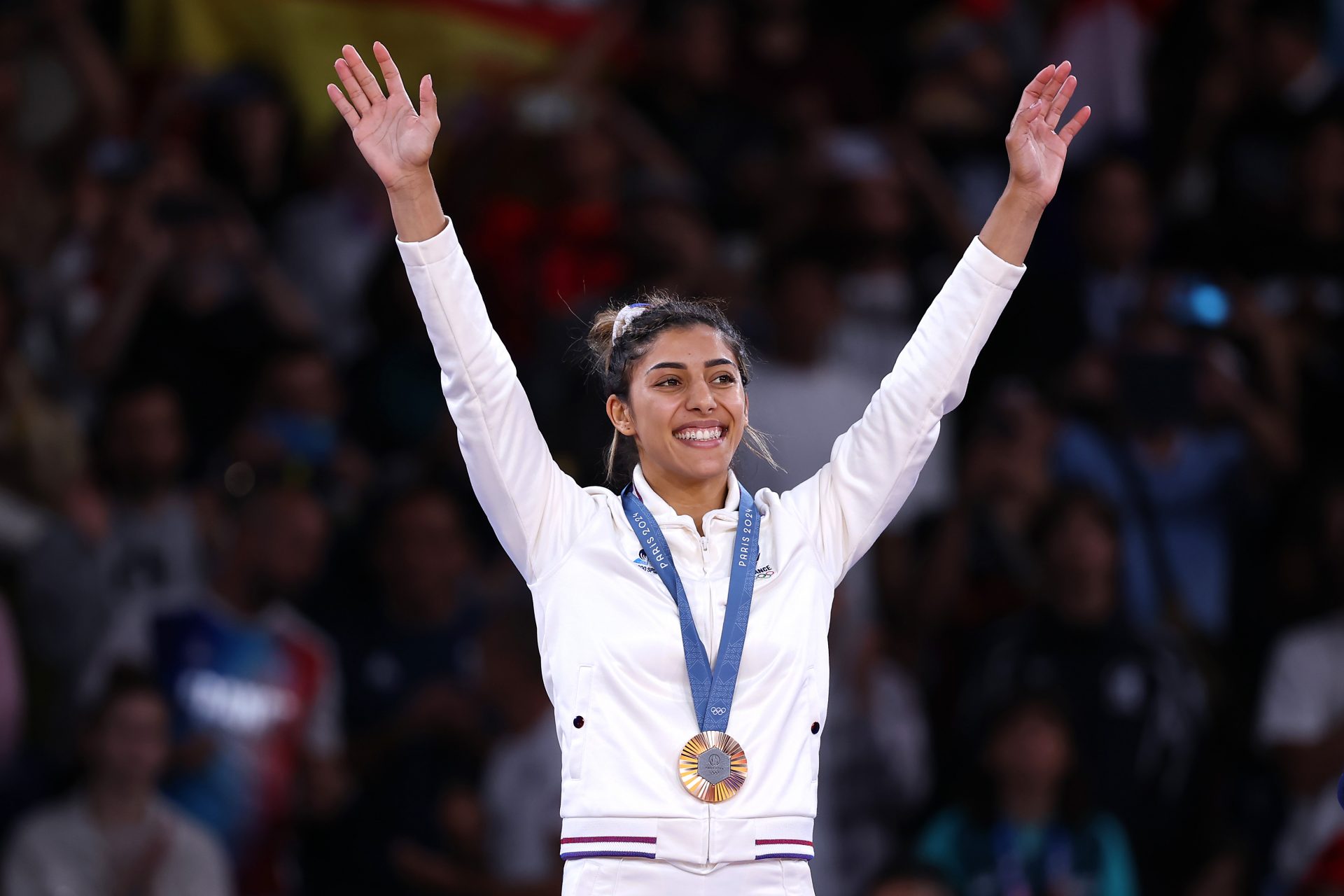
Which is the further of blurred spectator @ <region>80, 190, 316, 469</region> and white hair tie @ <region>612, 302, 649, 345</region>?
blurred spectator @ <region>80, 190, 316, 469</region>

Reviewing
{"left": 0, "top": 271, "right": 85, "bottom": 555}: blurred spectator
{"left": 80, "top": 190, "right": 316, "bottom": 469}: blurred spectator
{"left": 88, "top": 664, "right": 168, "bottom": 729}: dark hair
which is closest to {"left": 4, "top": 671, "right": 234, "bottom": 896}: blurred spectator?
{"left": 88, "top": 664, "right": 168, "bottom": 729}: dark hair

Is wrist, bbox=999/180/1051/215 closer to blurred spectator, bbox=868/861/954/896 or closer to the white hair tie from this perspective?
the white hair tie

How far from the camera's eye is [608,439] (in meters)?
7.03

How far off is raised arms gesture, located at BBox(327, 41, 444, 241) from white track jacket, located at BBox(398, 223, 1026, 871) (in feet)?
0.22

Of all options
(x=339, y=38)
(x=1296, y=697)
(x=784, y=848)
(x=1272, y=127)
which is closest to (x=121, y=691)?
(x=784, y=848)

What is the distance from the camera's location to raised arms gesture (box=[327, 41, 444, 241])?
397cm

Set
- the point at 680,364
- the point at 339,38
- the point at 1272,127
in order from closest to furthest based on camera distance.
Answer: the point at 680,364 → the point at 1272,127 → the point at 339,38

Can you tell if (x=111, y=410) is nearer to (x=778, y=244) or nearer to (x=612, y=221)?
(x=612, y=221)

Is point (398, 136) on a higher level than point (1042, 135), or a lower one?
lower

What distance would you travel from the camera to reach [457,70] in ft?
32.3

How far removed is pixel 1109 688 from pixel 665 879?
4055 millimetres

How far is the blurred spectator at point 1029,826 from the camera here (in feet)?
22.8

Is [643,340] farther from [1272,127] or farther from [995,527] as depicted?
[1272,127]

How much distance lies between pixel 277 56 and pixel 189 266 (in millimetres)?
1792
